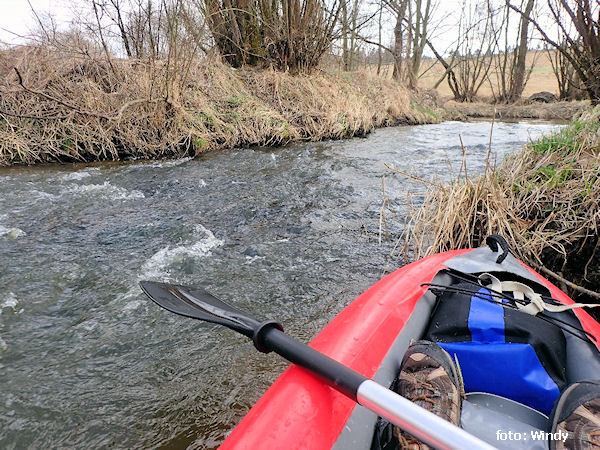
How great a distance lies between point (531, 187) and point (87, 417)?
8.50ft

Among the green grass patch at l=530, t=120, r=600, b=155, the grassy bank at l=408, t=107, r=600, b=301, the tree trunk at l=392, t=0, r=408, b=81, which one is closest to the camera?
the grassy bank at l=408, t=107, r=600, b=301

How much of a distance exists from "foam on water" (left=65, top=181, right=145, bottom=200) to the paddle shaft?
321cm

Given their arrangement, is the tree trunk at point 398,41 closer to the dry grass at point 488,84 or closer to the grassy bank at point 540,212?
the dry grass at point 488,84

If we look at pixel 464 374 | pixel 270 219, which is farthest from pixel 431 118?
pixel 464 374

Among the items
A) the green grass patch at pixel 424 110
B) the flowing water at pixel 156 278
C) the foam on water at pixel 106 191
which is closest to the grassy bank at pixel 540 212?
the flowing water at pixel 156 278

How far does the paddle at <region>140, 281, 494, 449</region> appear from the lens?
29.0 inches

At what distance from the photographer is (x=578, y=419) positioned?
89 cm

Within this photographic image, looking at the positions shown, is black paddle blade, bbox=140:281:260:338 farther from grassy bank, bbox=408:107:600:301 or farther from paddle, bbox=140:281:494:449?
grassy bank, bbox=408:107:600:301

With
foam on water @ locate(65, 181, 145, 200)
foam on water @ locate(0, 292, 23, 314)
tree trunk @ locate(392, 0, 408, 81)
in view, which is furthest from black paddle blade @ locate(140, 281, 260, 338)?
tree trunk @ locate(392, 0, 408, 81)

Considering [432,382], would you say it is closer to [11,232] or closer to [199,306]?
[199,306]

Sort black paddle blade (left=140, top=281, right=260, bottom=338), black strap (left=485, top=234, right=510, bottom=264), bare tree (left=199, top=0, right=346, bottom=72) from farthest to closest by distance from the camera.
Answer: bare tree (left=199, top=0, right=346, bottom=72) → black strap (left=485, top=234, right=510, bottom=264) → black paddle blade (left=140, top=281, right=260, bottom=338)

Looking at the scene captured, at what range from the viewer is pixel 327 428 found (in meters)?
0.86

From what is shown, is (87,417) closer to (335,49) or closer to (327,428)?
(327,428)

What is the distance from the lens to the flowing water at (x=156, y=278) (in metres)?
1.42
